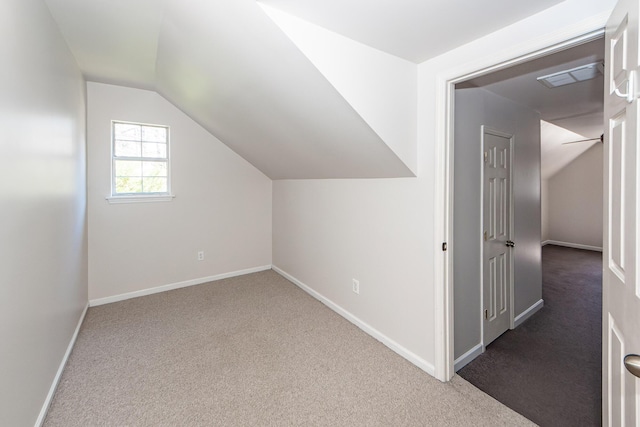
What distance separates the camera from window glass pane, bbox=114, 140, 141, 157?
130 inches

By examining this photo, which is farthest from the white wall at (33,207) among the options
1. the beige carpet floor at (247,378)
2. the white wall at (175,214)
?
the white wall at (175,214)

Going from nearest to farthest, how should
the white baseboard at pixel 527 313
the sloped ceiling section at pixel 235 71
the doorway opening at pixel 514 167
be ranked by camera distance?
the sloped ceiling section at pixel 235 71 < the doorway opening at pixel 514 167 < the white baseboard at pixel 527 313

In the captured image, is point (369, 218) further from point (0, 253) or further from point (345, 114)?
point (0, 253)

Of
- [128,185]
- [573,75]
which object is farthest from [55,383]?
[573,75]

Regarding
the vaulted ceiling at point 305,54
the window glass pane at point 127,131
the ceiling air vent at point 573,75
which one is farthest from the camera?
the window glass pane at point 127,131

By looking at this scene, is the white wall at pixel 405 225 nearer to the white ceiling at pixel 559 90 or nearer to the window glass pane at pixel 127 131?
the white ceiling at pixel 559 90

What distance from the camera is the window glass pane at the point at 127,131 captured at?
3.29 m

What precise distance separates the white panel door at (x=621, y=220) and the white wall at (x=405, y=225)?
417 mm

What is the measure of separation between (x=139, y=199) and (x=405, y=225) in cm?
310

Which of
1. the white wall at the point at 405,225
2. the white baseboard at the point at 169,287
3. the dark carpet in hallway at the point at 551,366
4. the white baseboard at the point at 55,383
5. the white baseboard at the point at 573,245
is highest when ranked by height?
the white wall at the point at 405,225

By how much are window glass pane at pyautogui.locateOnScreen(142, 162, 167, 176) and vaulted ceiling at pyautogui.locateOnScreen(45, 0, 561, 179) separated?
1.11 meters

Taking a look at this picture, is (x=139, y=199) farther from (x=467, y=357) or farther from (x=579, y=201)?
(x=579, y=201)

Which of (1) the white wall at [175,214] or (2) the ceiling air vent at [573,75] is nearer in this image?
(2) the ceiling air vent at [573,75]

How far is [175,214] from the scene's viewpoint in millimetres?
3625
